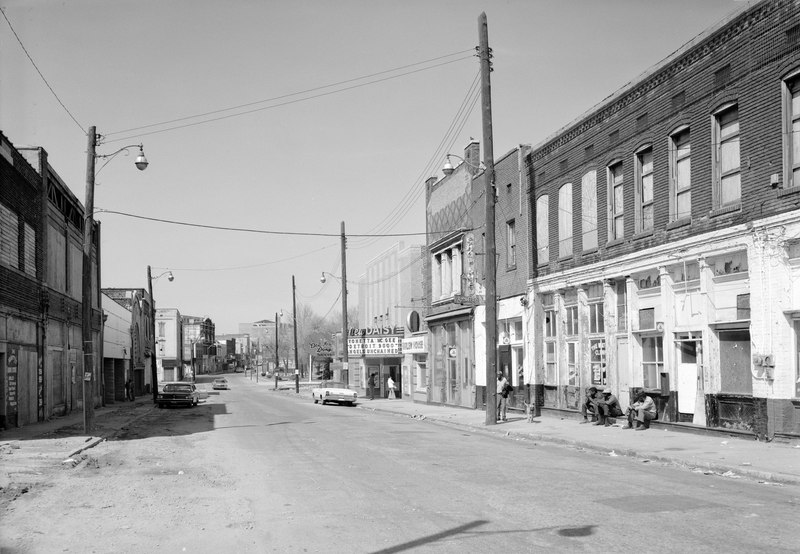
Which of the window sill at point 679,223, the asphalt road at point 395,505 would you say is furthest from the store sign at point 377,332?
the asphalt road at point 395,505

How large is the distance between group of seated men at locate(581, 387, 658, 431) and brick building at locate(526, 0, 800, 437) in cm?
43

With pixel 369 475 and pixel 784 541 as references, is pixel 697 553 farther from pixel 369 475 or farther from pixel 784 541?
pixel 369 475

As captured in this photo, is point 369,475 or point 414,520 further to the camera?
point 369,475

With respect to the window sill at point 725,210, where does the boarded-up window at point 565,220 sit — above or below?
above

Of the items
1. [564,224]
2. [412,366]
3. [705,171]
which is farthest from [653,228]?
[412,366]

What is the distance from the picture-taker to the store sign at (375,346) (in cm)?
5403

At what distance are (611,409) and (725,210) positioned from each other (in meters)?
7.23

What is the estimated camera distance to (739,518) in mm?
9492

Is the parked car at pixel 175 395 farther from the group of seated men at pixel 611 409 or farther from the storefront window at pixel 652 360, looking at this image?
the storefront window at pixel 652 360

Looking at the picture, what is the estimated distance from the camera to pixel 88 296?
24531 millimetres

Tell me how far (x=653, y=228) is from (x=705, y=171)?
2.82 metres

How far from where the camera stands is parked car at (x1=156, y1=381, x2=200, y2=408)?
4241cm

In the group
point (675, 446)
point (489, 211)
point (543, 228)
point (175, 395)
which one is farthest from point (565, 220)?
point (175, 395)

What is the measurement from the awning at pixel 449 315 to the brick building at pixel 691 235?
Answer: 8.03m
